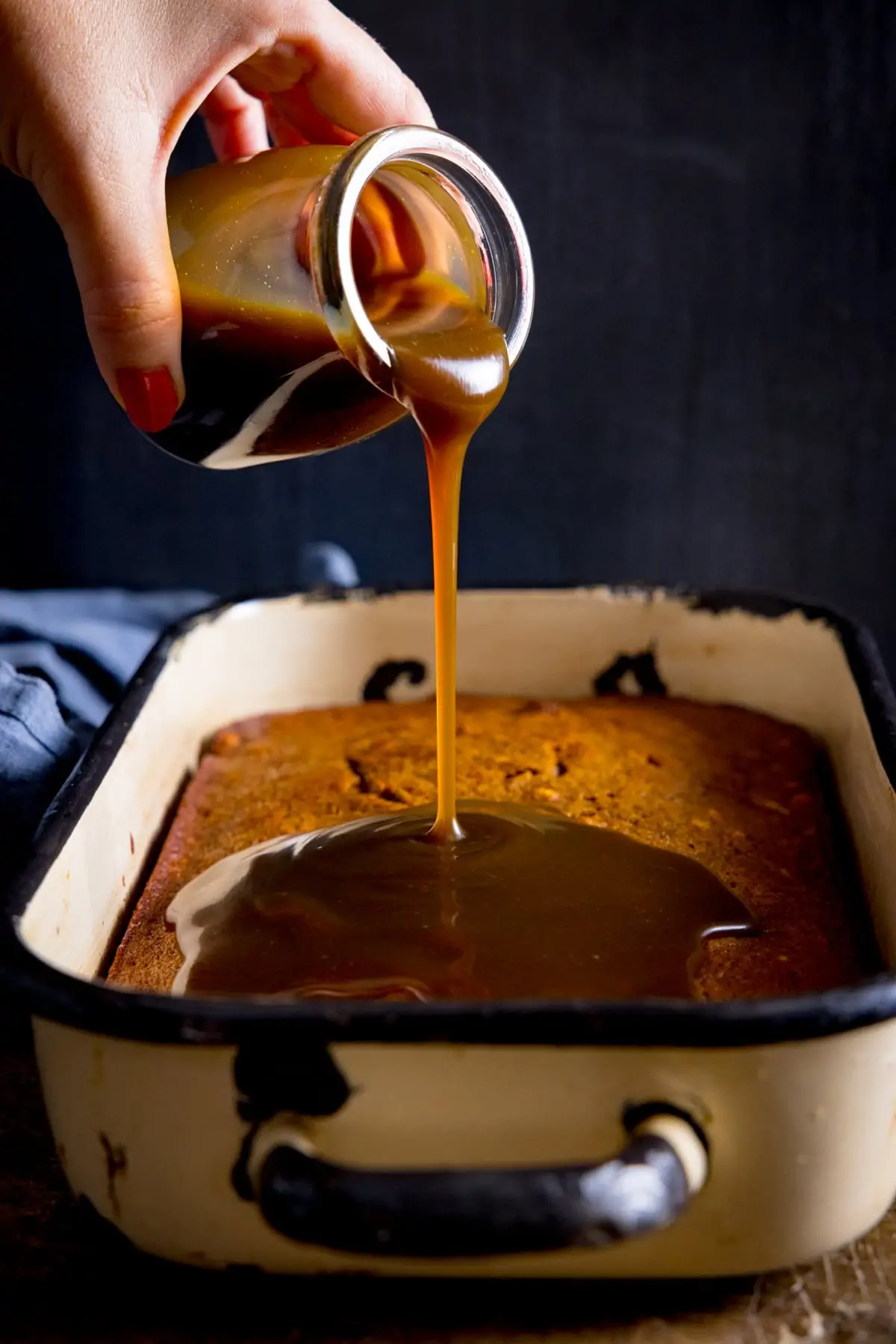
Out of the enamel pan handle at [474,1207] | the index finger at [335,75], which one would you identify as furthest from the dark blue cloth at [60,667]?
the index finger at [335,75]

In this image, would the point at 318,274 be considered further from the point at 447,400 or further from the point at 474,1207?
the point at 474,1207

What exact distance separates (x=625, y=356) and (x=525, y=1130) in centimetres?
127

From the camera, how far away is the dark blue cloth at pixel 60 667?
1147mm

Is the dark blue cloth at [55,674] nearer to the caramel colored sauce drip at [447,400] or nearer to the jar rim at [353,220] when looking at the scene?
the caramel colored sauce drip at [447,400]

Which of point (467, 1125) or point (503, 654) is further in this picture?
point (503, 654)

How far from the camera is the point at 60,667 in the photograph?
135cm

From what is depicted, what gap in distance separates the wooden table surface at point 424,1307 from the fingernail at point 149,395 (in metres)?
0.51

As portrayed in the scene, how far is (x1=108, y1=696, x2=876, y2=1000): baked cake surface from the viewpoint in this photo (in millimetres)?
969

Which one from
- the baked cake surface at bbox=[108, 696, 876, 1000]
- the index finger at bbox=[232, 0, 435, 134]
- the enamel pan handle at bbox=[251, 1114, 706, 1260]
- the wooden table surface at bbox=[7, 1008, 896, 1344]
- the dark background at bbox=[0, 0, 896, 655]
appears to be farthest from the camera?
the dark background at bbox=[0, 0, 896, 655]

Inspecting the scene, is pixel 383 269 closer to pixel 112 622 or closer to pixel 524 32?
pixel 112 622

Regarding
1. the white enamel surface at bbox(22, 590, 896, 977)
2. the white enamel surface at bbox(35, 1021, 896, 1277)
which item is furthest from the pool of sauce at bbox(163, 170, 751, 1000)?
the white enamel surface at bbox(22, 590, 896, 977)

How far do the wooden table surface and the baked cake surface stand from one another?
18 centimetres

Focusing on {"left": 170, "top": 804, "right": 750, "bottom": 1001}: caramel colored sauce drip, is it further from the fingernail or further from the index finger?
the index finger

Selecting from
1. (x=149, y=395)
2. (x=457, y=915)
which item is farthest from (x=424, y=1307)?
(x=149, y=395)
